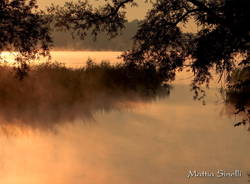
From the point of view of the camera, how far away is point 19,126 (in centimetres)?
2022

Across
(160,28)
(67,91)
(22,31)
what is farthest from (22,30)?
(67,91)

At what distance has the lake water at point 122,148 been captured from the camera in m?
13.3

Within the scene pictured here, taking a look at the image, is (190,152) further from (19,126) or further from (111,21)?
(19,126)

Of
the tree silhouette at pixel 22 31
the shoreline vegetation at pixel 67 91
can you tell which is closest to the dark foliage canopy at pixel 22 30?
the tree silhouette at pixel 22 31

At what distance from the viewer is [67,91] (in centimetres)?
2764

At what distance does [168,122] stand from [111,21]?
312 inches

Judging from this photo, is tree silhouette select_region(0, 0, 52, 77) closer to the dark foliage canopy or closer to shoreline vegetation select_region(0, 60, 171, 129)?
the dark foliage canopy

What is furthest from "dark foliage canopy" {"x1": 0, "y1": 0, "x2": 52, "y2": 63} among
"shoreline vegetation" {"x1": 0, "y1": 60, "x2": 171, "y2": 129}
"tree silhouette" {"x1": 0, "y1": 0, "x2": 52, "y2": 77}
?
"shoreline vegetation" {"x1": 0, "y1": 60, "x2": 171, "y2": 129}

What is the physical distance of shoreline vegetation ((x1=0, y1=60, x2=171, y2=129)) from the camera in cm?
2161

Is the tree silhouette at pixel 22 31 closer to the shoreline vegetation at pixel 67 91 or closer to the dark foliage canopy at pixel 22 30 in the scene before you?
the dark foliage canopy at pixel 22 30

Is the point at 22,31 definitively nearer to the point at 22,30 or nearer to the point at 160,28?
the point at 22,30

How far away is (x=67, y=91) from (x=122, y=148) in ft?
36.8

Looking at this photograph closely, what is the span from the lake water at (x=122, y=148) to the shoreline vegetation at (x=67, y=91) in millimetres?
1391

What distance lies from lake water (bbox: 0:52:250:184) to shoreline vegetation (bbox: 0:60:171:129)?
4.56 ft
